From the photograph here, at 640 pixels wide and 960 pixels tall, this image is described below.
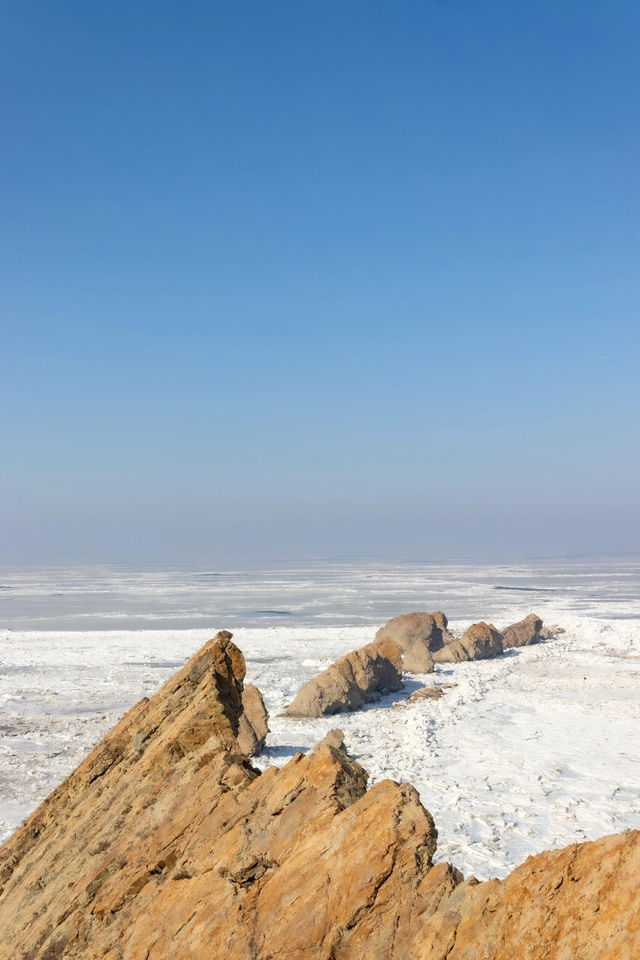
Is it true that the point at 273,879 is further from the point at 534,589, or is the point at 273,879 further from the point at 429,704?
the point at 534,589

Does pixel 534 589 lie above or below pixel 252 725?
below

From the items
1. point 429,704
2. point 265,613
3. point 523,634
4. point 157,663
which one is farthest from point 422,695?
point 265,613

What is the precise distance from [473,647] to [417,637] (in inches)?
106

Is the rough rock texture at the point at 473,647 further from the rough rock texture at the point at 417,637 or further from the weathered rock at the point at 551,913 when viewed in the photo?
the weathered rock at the point at 551,913

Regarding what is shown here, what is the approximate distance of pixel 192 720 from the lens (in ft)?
24.7

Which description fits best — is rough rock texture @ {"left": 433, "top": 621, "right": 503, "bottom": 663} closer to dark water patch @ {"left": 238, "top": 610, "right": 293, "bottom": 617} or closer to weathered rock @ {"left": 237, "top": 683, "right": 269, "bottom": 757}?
weathered rock @ {"left": 237, "top": 683, "right": 269, "bottom": 757}

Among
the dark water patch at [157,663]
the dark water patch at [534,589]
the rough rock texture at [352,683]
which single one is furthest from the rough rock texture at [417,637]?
the dark water patch at [534,589]

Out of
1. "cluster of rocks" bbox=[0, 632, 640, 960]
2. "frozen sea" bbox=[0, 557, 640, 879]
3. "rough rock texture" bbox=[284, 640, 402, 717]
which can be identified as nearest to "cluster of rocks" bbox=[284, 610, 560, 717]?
"rough rock texture" bbox=[284, 640, 402, 717]

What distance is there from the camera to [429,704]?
25781mm

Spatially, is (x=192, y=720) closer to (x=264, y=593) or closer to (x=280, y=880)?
(x=280, y=880)

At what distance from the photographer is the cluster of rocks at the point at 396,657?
24.8m

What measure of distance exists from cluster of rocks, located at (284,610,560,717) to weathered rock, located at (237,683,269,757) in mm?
4216

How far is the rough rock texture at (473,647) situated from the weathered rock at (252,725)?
1639 cm

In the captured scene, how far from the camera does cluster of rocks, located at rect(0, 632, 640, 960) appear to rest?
420cm
